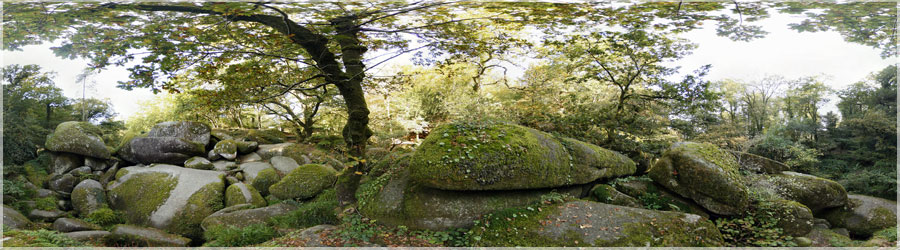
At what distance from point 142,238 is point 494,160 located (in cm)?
538

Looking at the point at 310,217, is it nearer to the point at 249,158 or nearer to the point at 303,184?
the point at 303,184

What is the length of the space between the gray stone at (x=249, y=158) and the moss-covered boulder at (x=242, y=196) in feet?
4.51

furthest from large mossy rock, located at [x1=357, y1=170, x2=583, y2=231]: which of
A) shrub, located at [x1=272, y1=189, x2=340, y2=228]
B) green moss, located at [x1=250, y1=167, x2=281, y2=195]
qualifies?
green moss, located at [x1=250, y1=167, x2=281, y2=195]

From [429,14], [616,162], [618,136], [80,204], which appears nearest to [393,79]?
[429,14]

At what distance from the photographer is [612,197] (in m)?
4.92

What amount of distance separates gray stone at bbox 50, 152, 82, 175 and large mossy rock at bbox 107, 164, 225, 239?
2.13 feet

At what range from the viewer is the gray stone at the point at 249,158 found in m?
7.57

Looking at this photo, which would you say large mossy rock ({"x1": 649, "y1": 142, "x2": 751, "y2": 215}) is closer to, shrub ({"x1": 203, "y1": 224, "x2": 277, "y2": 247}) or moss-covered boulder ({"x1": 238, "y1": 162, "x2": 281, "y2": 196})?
shrub ({"x1": 203, "y1": 224, "x2": 277, "y2": 247})

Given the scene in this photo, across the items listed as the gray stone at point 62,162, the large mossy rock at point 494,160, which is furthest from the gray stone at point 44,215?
the large mossy rock at point 494,160

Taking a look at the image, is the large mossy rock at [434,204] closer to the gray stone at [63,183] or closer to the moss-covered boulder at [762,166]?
the moss-covered boulder at [762,166]

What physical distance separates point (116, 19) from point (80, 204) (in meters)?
3.95

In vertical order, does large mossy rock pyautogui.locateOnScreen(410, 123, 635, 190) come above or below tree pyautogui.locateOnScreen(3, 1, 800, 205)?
below

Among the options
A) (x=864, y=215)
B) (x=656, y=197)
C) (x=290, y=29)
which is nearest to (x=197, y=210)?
(x=290, y=29)

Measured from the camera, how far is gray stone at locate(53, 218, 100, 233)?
15.2ft
